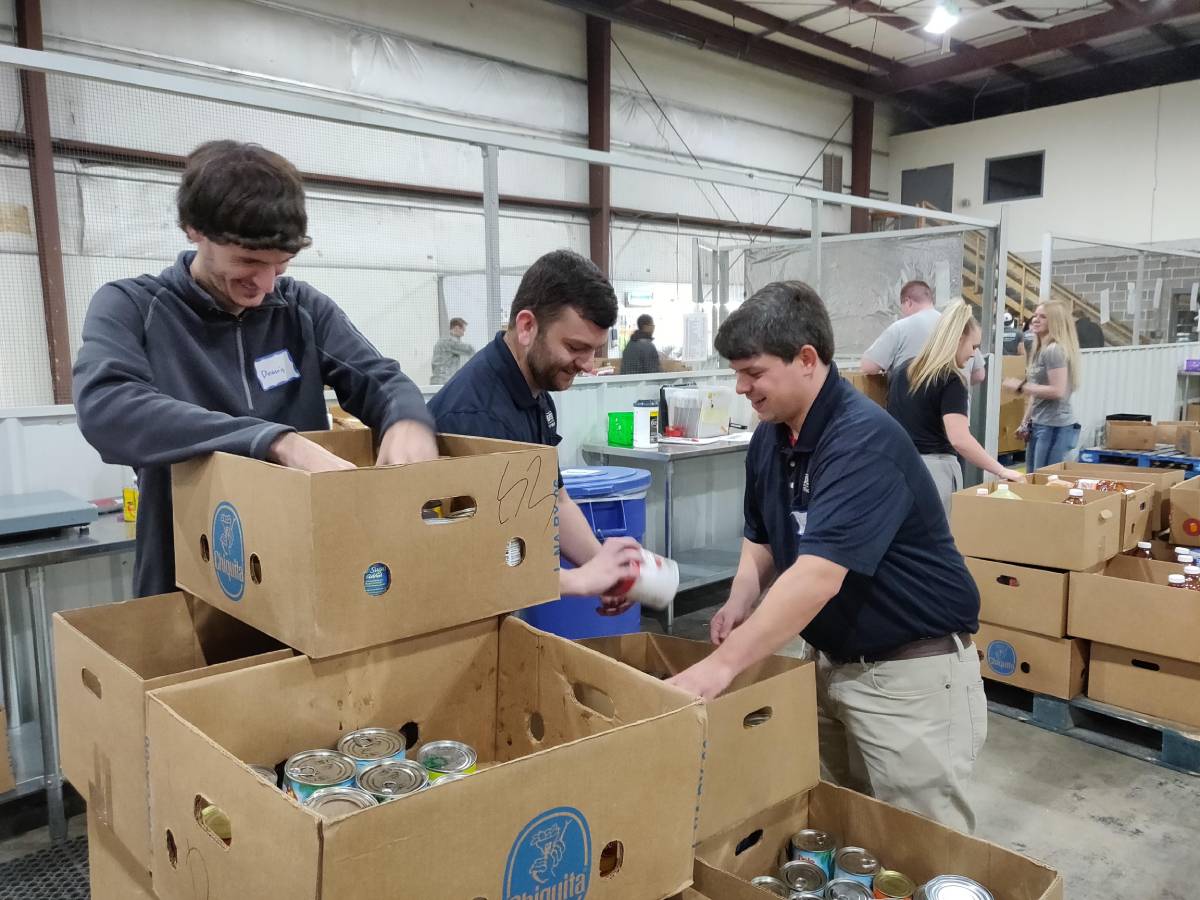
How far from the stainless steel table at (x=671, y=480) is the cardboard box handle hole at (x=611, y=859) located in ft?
9.39

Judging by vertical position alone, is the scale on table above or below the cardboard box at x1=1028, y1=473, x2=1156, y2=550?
above

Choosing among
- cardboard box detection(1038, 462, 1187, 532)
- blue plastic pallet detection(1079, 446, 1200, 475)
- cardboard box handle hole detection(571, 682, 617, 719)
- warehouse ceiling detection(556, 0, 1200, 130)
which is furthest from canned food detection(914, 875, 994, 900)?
warehouse ceiling detection(556, 0, 1200, 130)

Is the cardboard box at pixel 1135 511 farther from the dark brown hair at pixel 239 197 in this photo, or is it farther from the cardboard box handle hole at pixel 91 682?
the cardboard box handle hole at pixel 91 682

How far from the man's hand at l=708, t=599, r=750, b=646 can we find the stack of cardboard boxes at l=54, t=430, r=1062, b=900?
25 cm

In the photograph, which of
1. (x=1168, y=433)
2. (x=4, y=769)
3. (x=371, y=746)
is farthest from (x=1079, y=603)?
(x=1168, y=433)

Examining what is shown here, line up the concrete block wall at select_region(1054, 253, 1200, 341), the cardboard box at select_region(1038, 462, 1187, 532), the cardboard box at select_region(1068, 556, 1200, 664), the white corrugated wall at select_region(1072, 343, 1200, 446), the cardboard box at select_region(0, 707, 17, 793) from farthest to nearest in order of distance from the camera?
the concrete block wall at select_region(1054, 253, 1200, 341), the white corrugated wall at select_region(1072, 343, 1200, 446), the cardboard box at select_region(1038, 462, 1187, 532), the cardboard box at select_region(1068, 556, 1200, 664), the cardboard box at select_region(0, 707, 17, 793)

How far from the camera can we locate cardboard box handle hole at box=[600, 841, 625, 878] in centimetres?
89

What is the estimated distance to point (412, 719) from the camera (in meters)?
1.19

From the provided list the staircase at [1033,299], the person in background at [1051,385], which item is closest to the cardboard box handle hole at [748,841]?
the person in background at [1051,385]

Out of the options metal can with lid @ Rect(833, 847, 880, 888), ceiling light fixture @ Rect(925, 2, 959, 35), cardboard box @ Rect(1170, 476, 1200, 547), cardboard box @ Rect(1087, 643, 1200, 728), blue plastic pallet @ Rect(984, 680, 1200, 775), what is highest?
ceiling light fixture @ Rect(925, 2, 959, 35)

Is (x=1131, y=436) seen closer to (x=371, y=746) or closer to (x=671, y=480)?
(x=671, y=480)

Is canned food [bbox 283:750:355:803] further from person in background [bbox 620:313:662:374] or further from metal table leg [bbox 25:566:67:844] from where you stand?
person in background [bbox 620:313:662:374]

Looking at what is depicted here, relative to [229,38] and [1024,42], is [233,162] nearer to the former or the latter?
[229,38]

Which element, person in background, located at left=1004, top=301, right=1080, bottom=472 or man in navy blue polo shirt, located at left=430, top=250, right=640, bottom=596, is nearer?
man in navy blue polo shirt, located at left=430, top=250, right=640, bottom=596
